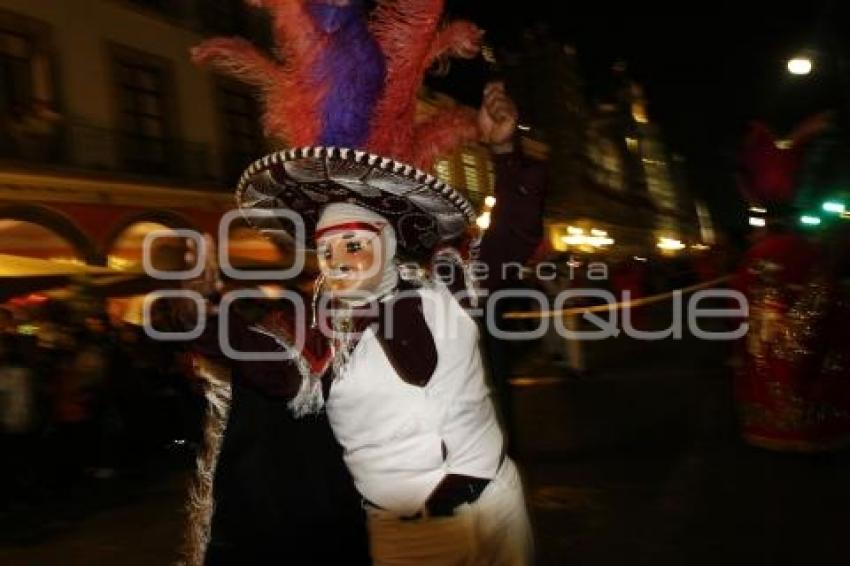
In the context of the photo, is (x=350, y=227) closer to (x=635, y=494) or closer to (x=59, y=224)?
(x=635, y=494)

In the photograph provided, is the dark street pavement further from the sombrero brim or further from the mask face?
the mask face

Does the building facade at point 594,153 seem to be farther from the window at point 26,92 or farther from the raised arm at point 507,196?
the raised arm at point 507,196

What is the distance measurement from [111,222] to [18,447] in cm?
1027

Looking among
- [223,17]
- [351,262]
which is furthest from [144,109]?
[351,262]

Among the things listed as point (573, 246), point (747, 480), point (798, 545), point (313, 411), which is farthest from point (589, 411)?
point (573, 246)

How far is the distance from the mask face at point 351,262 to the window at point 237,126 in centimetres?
1807

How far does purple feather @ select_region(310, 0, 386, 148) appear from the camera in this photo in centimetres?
255

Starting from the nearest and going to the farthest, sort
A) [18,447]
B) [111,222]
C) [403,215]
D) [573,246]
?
[403,215] → [18,447] → [111,222] → [573,246]

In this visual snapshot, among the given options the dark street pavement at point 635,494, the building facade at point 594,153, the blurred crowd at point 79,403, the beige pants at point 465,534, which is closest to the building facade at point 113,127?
the blurred crowd at point 79,403

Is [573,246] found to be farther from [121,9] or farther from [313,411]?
[313,411]

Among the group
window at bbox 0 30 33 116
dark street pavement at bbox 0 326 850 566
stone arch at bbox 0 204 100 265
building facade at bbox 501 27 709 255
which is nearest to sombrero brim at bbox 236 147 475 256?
dark street pavement at bbox 0 326 850 566

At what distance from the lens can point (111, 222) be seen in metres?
16.6

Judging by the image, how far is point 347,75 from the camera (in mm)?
2568

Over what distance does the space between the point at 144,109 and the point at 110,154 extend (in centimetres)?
172
